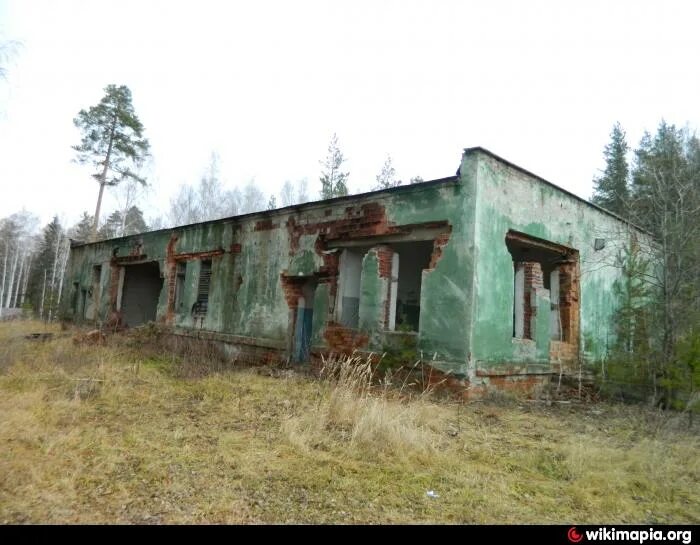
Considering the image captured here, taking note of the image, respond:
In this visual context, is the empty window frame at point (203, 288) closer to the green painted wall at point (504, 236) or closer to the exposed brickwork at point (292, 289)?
the exposed brickwork at point (292, 289)

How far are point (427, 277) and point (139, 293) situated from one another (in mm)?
14110

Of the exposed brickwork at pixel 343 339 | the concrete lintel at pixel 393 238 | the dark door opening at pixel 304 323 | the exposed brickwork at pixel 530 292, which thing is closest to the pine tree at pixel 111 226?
the dark door opening at pixel 304 323

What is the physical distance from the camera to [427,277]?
8.69 m

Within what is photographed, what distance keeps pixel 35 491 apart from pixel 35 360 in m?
6.65

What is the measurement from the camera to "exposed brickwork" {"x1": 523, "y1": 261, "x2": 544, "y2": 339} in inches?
377

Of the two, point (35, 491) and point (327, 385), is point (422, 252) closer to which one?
point (327, 385)

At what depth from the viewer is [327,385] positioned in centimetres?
798

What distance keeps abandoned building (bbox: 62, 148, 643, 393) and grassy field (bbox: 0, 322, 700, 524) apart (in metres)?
1.69

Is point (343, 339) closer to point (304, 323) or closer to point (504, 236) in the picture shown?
point (304, 323)

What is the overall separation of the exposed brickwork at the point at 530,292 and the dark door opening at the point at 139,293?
13.8 meters

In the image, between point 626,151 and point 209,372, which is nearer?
point 209,372

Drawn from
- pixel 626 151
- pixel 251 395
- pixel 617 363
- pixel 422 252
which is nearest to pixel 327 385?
pixel 251 395

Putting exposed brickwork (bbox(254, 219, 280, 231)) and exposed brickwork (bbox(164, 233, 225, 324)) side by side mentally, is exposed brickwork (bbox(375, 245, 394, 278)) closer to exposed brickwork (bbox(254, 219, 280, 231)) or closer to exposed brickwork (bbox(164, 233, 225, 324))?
exposed brickwork (bbox(254, 219, 280, 231))
